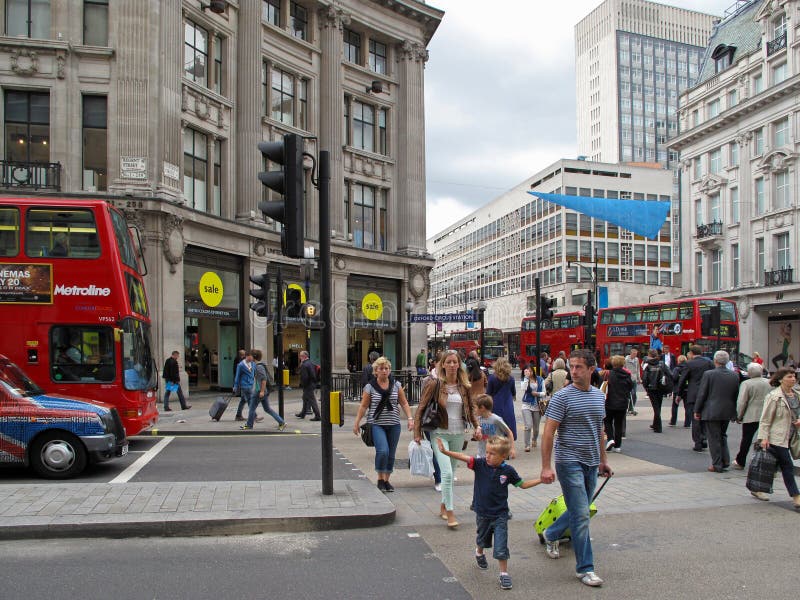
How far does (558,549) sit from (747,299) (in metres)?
48.1

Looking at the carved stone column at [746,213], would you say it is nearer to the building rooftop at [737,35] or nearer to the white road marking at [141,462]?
the building rooftop at [737,35]

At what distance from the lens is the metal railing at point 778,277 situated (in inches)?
1797

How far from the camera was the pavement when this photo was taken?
273 inches

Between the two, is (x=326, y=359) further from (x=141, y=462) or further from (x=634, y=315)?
(x=634, y=315)

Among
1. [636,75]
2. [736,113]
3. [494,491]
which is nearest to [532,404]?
[494,491]

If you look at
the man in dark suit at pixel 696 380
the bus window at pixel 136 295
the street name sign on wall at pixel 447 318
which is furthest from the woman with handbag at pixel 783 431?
the street name sign on wall at pixel 447 318

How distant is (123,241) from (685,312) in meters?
27.5

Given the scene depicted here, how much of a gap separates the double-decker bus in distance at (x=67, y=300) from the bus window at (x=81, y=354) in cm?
2

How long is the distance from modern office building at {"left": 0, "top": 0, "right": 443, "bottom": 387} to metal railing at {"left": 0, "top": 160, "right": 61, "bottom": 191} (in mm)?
45

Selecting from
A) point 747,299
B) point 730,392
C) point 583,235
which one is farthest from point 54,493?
point 583,235

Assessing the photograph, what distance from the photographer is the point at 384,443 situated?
9.00m

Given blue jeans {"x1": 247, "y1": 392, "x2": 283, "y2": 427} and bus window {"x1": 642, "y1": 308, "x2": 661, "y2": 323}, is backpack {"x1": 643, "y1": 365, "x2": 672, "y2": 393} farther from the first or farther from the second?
bus window {"x1": 642, "y1": 308, "x2": 661, "y2": 323}

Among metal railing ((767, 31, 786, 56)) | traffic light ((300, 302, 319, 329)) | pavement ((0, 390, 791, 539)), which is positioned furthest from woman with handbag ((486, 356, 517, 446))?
metal railing ((767, 31, 786, 56))

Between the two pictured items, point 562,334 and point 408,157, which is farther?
point 562,334
